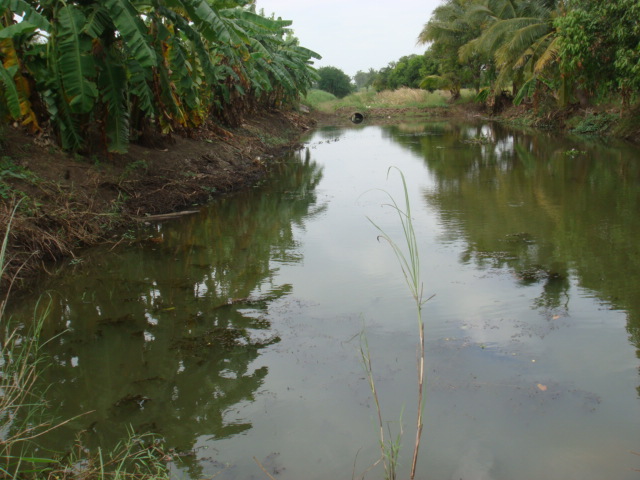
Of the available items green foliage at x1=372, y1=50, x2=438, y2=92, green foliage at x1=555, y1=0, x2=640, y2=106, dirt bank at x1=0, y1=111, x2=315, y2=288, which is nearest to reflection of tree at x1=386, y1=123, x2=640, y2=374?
green foliage at x1=555, y1=0, x2=640, y2=106

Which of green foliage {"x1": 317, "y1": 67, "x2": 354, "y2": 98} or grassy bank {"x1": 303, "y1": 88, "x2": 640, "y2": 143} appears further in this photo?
green foliage {"x1": 317, "y1": 67, "x2": 354, "y2": 98}

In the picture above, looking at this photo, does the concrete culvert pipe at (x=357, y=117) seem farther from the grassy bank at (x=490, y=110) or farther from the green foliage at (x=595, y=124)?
the green foliage at (x=595, y=124)

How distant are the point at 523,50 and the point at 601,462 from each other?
2289 cm

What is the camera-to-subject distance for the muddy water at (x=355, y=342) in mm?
3277

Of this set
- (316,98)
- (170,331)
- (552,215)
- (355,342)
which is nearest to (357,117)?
(316,98)

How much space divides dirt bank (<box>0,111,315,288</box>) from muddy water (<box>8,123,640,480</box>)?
Result: 444mm

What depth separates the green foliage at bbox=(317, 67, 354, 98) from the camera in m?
59.7

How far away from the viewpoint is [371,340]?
4.64 m

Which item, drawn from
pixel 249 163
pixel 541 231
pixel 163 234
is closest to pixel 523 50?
pixel 249 163

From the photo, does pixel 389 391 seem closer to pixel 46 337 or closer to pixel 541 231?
pixel 46 337

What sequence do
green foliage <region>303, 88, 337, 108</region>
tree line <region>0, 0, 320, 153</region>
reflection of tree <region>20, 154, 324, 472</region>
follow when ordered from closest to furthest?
reflection of tree <region>20, 154, 324, 472</region> → tree line <region>0, 0, 320, 153</region> → green foliage <region>303, 88, 337, 108</region>

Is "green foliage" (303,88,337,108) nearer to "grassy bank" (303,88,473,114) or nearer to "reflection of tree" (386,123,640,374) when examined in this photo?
"grassy bank" (303,88,473,114)

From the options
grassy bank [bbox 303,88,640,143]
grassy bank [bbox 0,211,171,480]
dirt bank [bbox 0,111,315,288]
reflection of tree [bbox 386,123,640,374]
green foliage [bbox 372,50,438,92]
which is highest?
green foliage [bbox 372,50,438,92]

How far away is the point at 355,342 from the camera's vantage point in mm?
4641
